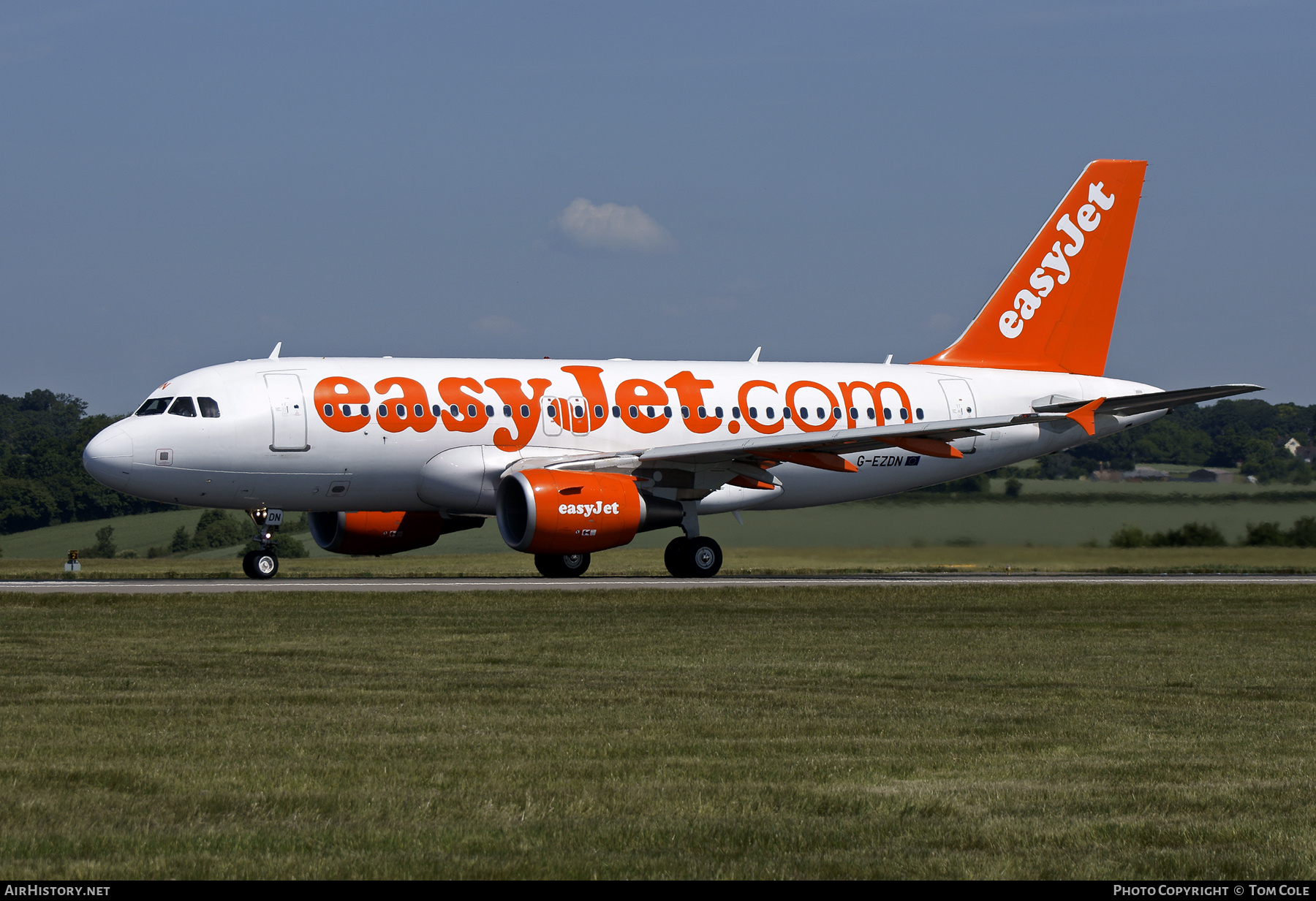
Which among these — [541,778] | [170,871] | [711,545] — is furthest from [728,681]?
[711,545]

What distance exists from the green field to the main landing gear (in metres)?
3.95

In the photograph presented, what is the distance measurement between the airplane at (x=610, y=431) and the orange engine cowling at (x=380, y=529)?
0.14 feet

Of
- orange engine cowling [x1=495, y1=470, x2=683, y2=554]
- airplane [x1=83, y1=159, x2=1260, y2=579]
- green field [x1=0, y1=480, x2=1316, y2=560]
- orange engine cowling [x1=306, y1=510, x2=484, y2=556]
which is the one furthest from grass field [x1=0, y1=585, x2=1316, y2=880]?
green field [x1=0, y1=480, x2=1316, y2=560]

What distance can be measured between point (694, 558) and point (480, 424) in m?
4.67

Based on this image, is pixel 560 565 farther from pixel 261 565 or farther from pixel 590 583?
pixel 261 565

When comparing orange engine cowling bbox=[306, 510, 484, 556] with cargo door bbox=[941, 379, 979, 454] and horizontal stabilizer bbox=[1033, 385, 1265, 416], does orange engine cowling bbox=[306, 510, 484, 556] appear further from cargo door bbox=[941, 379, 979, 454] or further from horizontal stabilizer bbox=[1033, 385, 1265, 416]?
horizontal stabilizer bbox=[1033, 385, 1265, 416]

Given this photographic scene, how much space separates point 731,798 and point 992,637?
9.37 m

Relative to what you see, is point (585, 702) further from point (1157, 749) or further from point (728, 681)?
point (1157, 749)

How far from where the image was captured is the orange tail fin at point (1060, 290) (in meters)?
33.6

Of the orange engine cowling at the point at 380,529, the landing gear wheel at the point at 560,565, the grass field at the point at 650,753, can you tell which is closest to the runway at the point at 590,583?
the landing gear wheel at the point at 560,565

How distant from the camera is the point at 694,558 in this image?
2861cm

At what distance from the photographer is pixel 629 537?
85.8ft

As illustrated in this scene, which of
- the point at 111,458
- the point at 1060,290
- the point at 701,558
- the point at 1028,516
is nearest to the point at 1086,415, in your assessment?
the point at 1028,516

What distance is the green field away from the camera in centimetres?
3194
